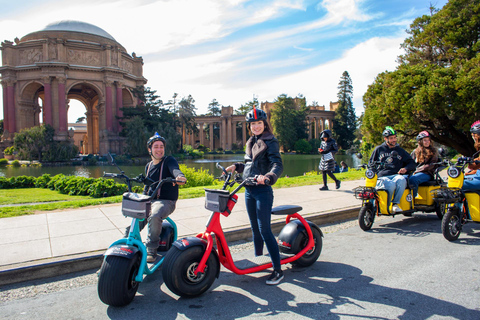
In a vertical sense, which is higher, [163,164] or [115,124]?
[115,124]

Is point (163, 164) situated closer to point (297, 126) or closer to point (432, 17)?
point (432, 17)

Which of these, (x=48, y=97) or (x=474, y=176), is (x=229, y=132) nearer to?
(x=48, y=97)

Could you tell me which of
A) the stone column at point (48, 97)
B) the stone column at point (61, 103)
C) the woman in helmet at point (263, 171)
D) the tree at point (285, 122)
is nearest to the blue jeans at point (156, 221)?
the woman in helmet at point (263, 171)

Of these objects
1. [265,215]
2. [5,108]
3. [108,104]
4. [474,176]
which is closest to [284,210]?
[265,215]

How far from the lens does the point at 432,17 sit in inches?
790

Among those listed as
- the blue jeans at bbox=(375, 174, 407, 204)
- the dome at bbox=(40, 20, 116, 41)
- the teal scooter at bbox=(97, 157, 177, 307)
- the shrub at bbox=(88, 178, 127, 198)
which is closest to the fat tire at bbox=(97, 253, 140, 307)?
the teal scooter at bbox=(97, 157, 177, 307)

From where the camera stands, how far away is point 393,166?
694 cm

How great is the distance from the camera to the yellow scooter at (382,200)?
6.55 m

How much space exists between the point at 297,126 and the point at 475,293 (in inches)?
3157

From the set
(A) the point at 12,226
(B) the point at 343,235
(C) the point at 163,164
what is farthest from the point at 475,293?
(A) the point at 12,226

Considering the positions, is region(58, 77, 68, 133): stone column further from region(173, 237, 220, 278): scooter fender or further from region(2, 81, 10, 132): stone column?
region(173, 237, 220, 278): scooter fender

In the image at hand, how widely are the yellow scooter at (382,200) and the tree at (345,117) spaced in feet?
259

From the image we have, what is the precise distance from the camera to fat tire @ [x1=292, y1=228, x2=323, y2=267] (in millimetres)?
4617

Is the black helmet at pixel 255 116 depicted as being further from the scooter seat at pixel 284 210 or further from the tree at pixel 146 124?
the tree at pixel 146 124
